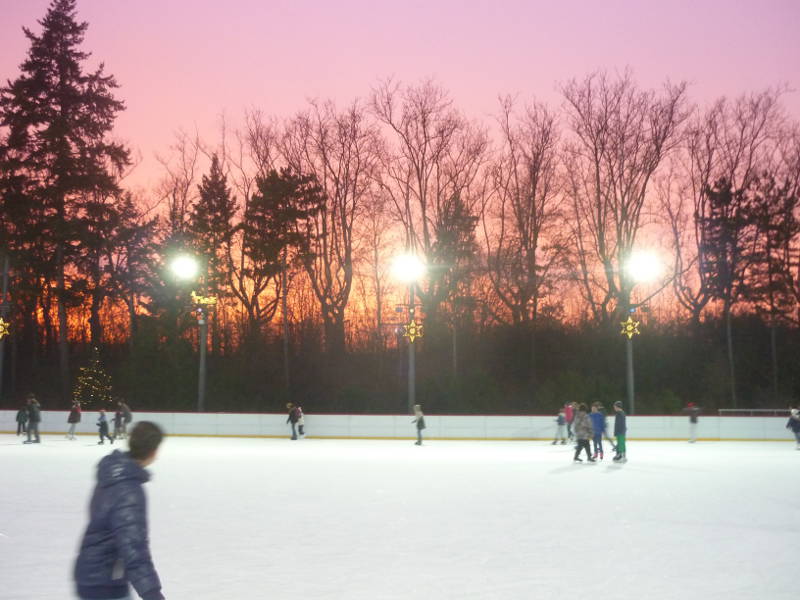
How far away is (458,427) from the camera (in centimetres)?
3550

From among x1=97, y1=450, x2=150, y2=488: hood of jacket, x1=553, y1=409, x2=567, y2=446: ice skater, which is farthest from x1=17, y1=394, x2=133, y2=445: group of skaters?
x1=97, y1=450, x2=150, y2=488: hood of jacket

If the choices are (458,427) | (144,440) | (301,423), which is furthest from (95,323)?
(144,440)

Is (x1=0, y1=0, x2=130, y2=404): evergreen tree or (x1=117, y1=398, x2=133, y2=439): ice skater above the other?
(x1=0, y1=0, x2=130, y2=404): evergreen tree

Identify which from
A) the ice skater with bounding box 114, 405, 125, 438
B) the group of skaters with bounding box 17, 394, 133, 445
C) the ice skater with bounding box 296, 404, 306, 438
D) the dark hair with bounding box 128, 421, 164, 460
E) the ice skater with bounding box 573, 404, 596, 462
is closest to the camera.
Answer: the dark hair with bounding box 128, 421, 164, 460

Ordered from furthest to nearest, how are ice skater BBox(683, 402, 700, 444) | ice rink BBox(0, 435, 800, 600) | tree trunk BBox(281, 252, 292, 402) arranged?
tree trunk BBox(281, 252, 292, 402) → ice skater BBox(683, 402, 700, 444) → ice rink BBox(0, 435, 800, 600)

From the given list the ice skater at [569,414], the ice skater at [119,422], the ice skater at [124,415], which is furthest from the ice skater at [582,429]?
the ice skater at [119,422]

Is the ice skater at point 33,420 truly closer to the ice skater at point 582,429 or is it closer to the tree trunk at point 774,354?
the ice skater at point 582,429

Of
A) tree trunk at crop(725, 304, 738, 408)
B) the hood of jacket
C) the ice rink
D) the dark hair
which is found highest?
tree trunk at crop(725, 304, 738, 408)

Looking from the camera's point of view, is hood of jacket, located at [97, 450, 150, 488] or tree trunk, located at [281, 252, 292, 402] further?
tree trunk, located at [281, 252, 292, 402]

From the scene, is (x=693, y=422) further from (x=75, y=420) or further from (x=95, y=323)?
(x=95, y=323)

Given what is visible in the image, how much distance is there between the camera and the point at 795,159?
168 feet

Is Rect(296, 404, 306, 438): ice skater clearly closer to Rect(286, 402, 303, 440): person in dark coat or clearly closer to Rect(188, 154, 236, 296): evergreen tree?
Rect(286, 402, 303, 440): person in dark coat

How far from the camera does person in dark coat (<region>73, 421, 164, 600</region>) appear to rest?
384 cm

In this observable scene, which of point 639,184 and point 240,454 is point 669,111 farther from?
point 240,454
